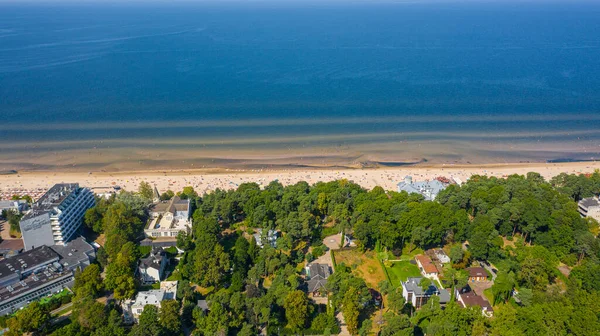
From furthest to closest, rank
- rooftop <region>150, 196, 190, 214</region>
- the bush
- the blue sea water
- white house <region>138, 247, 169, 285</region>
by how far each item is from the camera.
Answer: the blue sea water < rooftop <region>150, 196, 190, 214</region> < the bush < white house <region>138, 247, 169, 285</region>

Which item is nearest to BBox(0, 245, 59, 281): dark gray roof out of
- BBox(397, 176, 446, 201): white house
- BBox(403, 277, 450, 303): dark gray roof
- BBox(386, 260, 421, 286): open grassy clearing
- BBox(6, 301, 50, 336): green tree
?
BBox(6, 301, 50, 336): green tree

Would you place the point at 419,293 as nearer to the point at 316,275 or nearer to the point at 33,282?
the point at 316,275

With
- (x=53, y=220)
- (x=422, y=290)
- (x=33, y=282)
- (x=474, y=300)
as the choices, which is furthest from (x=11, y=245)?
(x=474, y=300)

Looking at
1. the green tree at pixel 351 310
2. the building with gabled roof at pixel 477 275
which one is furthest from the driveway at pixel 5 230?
the building with gabled roof at pixel 477 275

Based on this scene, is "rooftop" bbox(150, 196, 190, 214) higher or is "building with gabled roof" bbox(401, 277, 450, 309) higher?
"rooftop" bbox(150, 196, 190, 214)

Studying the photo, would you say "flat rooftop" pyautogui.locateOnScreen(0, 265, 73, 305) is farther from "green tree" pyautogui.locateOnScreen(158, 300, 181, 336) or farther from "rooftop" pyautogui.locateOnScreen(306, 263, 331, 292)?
"rooftop" pyautogui.locateOnScreen(306, 263, 331, 292)

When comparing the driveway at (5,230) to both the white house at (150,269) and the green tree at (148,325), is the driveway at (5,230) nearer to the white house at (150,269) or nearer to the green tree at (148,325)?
the white house at (150,269)
